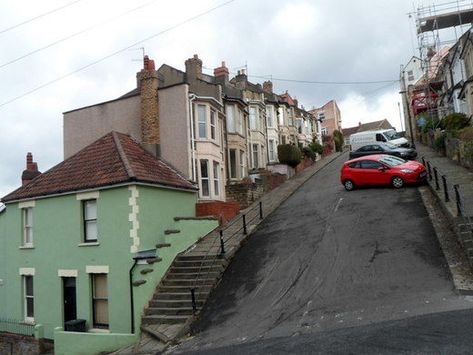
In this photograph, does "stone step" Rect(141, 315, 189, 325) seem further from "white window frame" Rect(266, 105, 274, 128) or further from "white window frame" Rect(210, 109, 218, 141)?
"white window frame" Rect(266, 105, 274, 128)

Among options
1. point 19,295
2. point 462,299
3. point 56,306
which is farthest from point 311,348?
point 19,295

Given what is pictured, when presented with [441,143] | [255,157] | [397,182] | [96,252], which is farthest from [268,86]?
[96,252]

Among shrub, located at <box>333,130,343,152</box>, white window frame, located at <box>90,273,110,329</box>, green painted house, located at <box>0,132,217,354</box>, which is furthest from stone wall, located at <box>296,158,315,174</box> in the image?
white window frame, located at <box>90,273,110,329</box>

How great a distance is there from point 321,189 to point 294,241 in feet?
35.2

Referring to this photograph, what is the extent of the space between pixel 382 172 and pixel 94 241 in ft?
47.5

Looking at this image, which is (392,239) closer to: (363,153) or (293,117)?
(363,153)

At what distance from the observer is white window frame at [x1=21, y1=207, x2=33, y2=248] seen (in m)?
18.8

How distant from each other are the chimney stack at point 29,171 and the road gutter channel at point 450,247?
767 inches

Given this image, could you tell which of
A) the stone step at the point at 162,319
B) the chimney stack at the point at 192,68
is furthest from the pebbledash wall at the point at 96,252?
the chimney stack at the point at 192,68

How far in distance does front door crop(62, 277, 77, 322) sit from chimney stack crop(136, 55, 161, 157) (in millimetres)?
8153

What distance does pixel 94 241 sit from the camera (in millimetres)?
16531

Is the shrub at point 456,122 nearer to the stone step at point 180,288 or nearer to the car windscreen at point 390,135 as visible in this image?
the car windscreen at point 390,135

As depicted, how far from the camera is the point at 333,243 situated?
1505cm

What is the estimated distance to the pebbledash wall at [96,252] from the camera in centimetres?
1459
